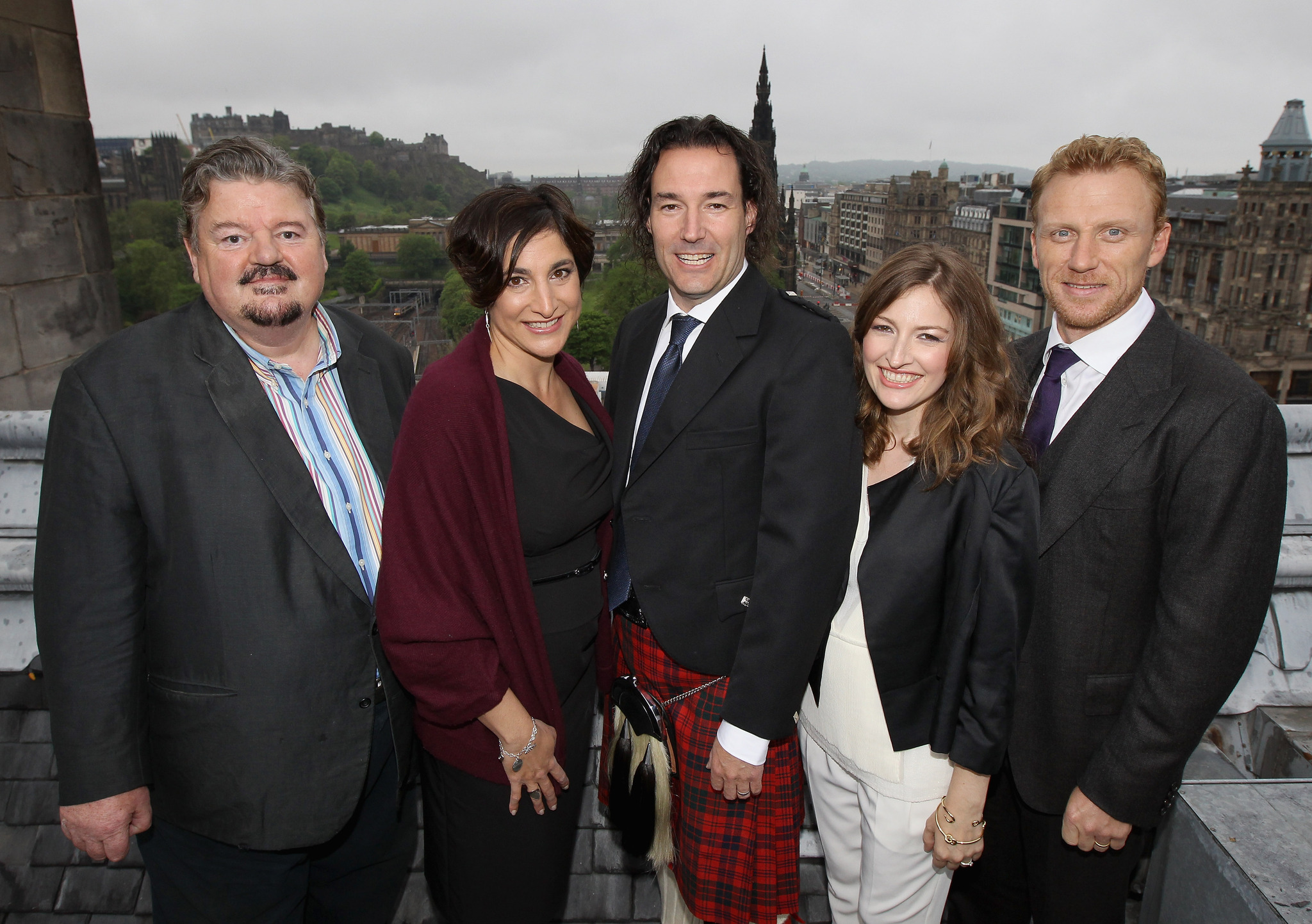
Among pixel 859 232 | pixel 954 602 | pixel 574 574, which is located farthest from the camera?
pixel 859 232

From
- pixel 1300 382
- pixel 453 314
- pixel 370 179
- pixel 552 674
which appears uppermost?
pixel 370 179

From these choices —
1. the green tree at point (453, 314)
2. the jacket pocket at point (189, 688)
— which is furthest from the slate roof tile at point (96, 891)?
the green tree at point (453, 314)

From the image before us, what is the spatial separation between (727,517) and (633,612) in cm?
36

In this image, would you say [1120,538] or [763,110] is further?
[763,110]

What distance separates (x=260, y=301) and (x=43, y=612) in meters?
0.74

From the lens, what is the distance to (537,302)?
1.60 meters

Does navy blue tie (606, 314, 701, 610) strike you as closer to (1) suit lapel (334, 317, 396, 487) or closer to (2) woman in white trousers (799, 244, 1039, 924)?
(2) woman in white trousers (799, 244, 1039, 924)

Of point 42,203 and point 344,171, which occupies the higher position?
point 344,171

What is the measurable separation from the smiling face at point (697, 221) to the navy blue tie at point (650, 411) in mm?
58

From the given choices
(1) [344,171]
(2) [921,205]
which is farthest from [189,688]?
(2) [921,205]

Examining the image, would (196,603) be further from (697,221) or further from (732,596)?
(697,221)

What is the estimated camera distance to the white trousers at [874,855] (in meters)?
1.59

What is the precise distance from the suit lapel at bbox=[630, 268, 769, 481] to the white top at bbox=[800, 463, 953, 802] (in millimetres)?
361

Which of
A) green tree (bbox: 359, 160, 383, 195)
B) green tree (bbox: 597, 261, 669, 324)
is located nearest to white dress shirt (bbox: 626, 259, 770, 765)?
green tree (bbox: 597, 261, 669, 324)
